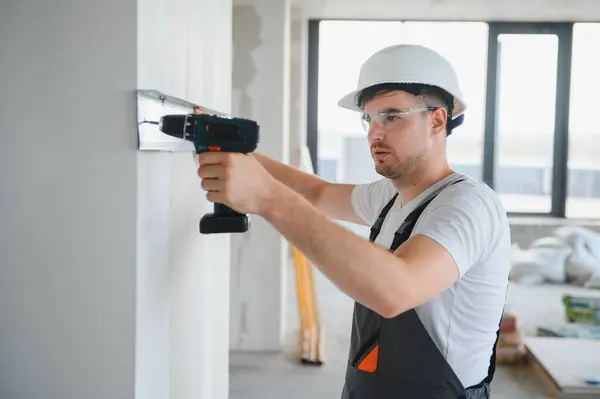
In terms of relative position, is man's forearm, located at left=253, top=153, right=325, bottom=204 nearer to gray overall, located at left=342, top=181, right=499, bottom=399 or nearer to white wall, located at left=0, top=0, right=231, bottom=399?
gray overall, located at left=342, top=181, right=499, bottom=399

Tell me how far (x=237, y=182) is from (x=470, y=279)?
633 millimetres

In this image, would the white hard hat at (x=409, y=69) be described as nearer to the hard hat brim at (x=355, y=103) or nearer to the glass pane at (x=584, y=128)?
the hard hat brim at (x=355, y=103)

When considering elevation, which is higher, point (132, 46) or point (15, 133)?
point (132, 46)

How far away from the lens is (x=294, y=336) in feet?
13.7

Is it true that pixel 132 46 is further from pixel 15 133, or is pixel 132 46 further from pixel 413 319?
pixel 413 319

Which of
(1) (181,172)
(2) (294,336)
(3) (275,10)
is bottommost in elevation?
(2) (294,336)

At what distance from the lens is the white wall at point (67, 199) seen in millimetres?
951

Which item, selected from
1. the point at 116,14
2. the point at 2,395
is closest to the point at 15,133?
the point at 116,14

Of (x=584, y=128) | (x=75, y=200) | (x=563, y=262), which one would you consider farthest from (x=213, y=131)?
(x=584, y=128)

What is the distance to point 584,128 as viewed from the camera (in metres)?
6.76

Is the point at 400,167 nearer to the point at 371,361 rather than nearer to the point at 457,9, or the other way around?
the point at 371,361

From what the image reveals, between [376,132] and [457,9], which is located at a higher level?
[457,9]

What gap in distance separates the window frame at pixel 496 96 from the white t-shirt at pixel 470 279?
17.6ft

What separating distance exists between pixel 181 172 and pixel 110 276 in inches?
13.6
